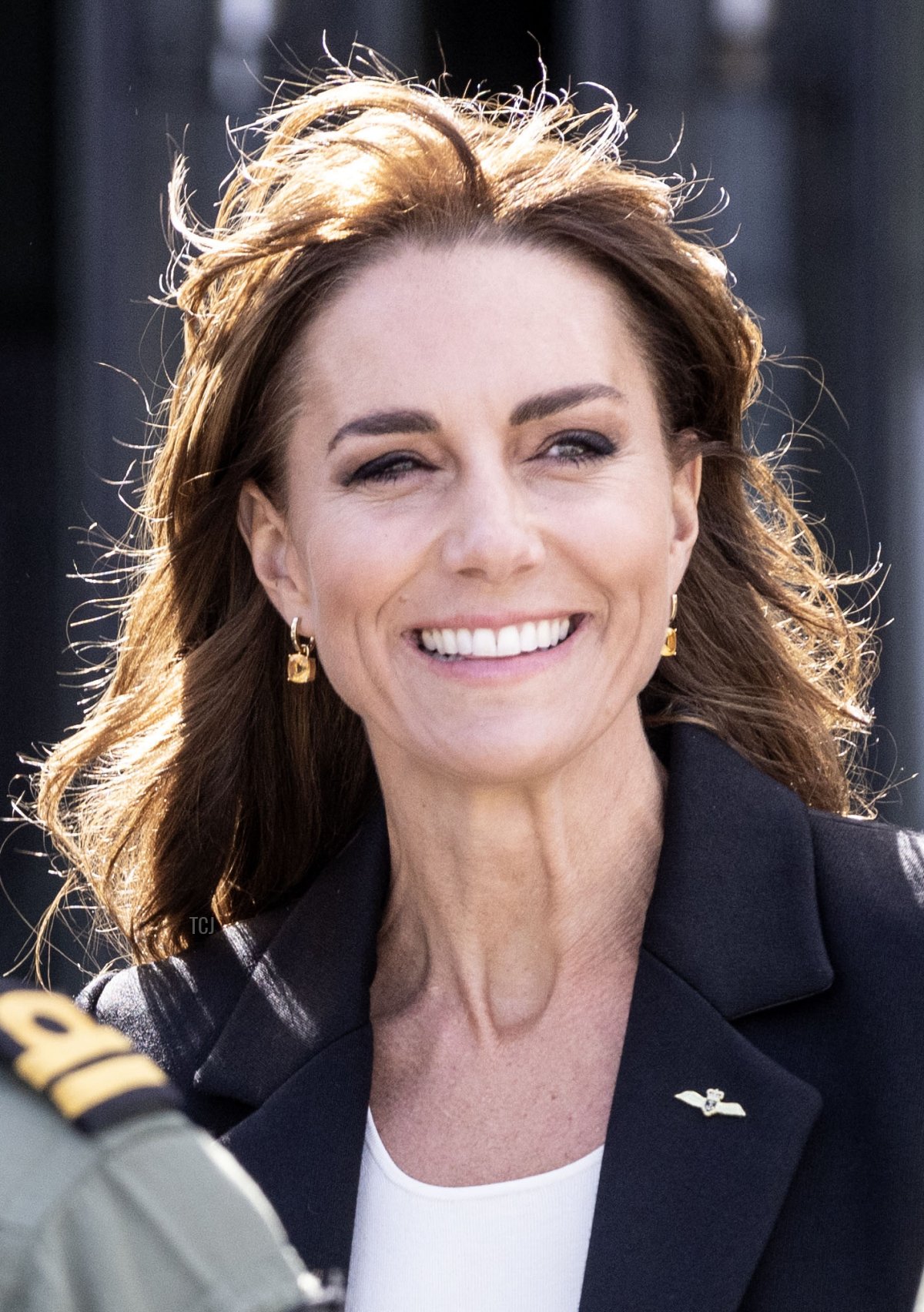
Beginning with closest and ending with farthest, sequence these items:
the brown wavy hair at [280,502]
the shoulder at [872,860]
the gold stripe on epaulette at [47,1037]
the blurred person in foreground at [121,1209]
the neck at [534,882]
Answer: the blurred person in foreground at [121,1209], the gold stripe on epaulette at [47,1037], the shoulder at [872,860], the neck at [534,882], the brown wavy hair at [280,502]

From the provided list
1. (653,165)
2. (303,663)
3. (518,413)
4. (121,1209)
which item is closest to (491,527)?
(518,413)

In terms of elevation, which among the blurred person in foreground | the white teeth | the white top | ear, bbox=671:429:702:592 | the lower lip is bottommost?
the white top

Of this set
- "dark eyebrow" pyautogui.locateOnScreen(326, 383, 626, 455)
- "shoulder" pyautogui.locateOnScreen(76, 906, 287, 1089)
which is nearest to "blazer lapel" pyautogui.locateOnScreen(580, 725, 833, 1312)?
"dark eyebrow" pyautogui.locateOnScreen(326, 383, 626, 455)

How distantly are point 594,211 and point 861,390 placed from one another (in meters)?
1.97

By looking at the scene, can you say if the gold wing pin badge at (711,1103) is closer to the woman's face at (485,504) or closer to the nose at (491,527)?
the woman's face at (485,504)

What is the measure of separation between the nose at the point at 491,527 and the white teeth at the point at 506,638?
73mm

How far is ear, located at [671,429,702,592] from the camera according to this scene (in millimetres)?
2252

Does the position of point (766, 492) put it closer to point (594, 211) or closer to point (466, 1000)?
point (594, 211)

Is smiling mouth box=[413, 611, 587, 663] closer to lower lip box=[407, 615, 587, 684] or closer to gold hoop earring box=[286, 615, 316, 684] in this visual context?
lower lip box=[407, 615, 587, 684]

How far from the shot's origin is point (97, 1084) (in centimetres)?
100

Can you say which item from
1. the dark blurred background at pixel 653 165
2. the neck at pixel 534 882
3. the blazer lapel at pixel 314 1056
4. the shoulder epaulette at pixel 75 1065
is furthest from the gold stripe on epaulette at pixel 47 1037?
the dark blurred background at pixel 653 165

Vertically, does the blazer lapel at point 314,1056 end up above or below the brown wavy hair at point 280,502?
below

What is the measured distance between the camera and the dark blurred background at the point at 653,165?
13.3 ft

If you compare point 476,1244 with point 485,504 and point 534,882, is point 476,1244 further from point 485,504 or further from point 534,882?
point 485,504
